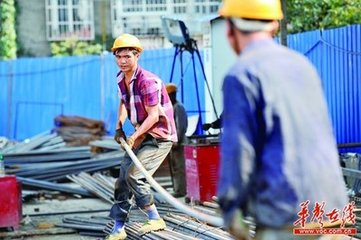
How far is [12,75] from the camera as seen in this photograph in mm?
25250

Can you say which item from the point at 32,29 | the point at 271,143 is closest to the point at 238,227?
the point at 271,143

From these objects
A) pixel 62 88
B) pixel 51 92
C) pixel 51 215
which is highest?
pixel 62 88

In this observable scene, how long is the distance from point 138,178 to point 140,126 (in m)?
0.52

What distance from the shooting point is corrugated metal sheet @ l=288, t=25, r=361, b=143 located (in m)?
13.2

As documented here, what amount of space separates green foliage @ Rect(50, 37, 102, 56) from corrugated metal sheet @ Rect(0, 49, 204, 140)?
7558 mm

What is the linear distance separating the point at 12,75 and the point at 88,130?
12.7 feet

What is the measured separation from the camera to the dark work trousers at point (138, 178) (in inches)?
328

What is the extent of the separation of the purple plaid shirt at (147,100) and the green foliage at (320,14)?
7.45m

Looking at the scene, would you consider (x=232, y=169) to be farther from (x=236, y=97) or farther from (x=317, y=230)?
(x=317, y=230)

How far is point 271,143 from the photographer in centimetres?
413

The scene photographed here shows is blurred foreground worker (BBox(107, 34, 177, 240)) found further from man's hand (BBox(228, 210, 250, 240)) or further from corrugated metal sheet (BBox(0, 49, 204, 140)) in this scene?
corrugated metal sheet (BBox(0, 49, 204, 140))

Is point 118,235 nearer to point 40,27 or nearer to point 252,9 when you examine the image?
point 252,9

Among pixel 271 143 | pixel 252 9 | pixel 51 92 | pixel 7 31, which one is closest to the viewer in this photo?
pixel 271 143

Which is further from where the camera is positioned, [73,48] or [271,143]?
[73,48]
